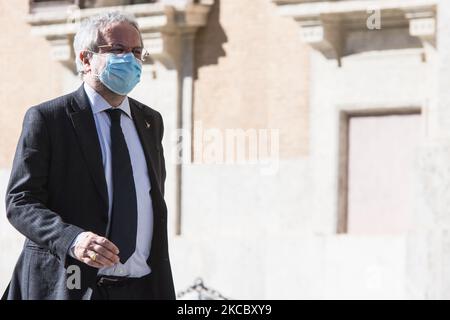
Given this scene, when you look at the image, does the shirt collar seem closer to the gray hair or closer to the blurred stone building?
the gray hair

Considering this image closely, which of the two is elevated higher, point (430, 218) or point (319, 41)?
point (319, 41)

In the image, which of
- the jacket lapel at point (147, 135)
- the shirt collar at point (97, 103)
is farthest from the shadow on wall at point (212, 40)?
the shirt collar at point (97, 103)

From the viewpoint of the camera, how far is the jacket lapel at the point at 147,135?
702 cm

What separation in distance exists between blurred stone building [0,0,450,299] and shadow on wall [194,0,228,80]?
0.6 inches

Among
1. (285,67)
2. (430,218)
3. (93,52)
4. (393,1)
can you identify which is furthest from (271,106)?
(93,52)

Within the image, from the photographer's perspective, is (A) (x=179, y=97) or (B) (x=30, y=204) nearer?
(B) (x=30, y=204)

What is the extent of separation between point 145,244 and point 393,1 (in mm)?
13010

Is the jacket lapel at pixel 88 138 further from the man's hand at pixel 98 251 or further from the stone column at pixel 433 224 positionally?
the stone column at pixel 433 224

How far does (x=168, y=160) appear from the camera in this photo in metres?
21.5

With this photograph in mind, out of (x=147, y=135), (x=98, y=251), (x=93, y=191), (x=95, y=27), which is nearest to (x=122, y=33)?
(x=95, y=27)

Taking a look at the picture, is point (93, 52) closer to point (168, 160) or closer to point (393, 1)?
point (393, 1)

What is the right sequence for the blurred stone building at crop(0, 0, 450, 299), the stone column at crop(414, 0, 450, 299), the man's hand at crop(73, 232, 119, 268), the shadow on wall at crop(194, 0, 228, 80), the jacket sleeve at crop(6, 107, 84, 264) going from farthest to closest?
the shadow on wall at crop(194, 0, 228, 80), the blurred stone building at crop(0, 0, 450, 299), the stone column at crop(414, 0, 450, 299), the jacket sleeve at crop(6, 107, 84, 264), the man's hand at crop(73, 232, 119, 268)

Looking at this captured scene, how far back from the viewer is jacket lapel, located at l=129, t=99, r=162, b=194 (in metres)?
7.02

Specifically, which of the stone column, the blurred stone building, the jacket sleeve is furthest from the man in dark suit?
the blurred stone building
